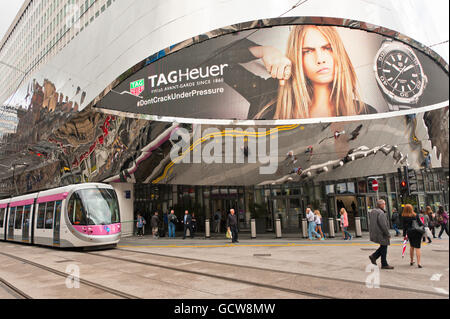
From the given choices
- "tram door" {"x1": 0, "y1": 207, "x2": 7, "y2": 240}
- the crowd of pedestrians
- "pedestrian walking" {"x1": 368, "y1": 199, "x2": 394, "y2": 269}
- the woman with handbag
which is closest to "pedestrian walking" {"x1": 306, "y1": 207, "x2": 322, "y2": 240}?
the crowd of pedestrians

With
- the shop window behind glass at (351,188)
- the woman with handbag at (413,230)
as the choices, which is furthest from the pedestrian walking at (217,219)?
the woman with handbag at (413,230)

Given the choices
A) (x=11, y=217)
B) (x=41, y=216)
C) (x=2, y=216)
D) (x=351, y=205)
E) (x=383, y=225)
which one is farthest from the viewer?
(x=2, y=216)

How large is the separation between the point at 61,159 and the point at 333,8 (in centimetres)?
2792

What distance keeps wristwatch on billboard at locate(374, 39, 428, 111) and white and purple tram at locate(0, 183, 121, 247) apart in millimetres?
16786

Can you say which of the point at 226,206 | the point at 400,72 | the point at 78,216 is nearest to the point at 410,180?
the point at 400,72

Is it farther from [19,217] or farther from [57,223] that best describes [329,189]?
[19,217]

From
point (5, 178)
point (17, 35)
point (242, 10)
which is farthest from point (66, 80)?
point (17, 35)

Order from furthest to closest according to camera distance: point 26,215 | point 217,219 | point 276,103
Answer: point 217,219, point 276,103, point 26,215

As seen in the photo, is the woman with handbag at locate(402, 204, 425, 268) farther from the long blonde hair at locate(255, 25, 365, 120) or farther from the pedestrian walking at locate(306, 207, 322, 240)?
the long blonde hair at locate(255, 25, 365, 120)

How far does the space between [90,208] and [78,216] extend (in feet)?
1.96

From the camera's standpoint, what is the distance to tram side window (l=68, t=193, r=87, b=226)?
47.2 ft

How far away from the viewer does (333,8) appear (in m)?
19.9

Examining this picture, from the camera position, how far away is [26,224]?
18.4 metres

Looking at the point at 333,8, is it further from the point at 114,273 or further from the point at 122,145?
the point at 114,273
